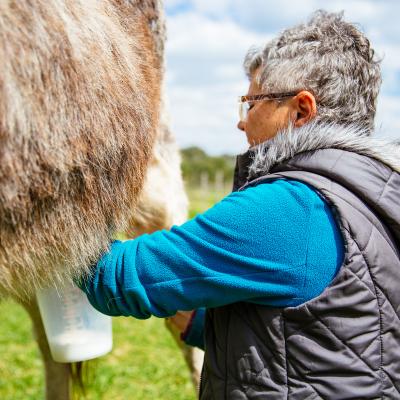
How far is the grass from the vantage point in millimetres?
3998

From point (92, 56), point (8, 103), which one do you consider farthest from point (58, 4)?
point (8, 103)

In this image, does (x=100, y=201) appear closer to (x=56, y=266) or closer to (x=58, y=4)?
(x=56, y=266)

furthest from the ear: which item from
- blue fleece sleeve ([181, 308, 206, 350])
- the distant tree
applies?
the distant tree

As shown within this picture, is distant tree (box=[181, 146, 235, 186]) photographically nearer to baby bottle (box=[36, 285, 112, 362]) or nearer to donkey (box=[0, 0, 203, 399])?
baby bottle (box=[36, 285, 112, 362])

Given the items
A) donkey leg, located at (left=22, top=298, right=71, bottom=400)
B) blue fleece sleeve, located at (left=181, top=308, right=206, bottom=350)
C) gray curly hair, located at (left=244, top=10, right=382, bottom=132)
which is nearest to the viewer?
gray curly hair, located at (left=244, top=10, right=382, bottom=132)

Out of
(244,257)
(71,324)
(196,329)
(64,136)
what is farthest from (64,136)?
(196,329)

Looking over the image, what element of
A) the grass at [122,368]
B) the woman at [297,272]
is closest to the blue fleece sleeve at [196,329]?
the woman at [297,272]

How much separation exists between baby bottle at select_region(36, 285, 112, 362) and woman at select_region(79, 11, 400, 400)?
1.08 ft

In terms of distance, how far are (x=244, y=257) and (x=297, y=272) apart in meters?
0.15

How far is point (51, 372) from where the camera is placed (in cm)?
293

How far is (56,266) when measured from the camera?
5.01 ft

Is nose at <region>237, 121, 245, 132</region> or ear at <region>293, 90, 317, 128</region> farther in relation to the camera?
nose at <region>237, 121, 245, 132</region>

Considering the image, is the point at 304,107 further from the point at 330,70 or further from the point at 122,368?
the point at 122,368

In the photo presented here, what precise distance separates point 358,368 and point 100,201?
0.79 m
